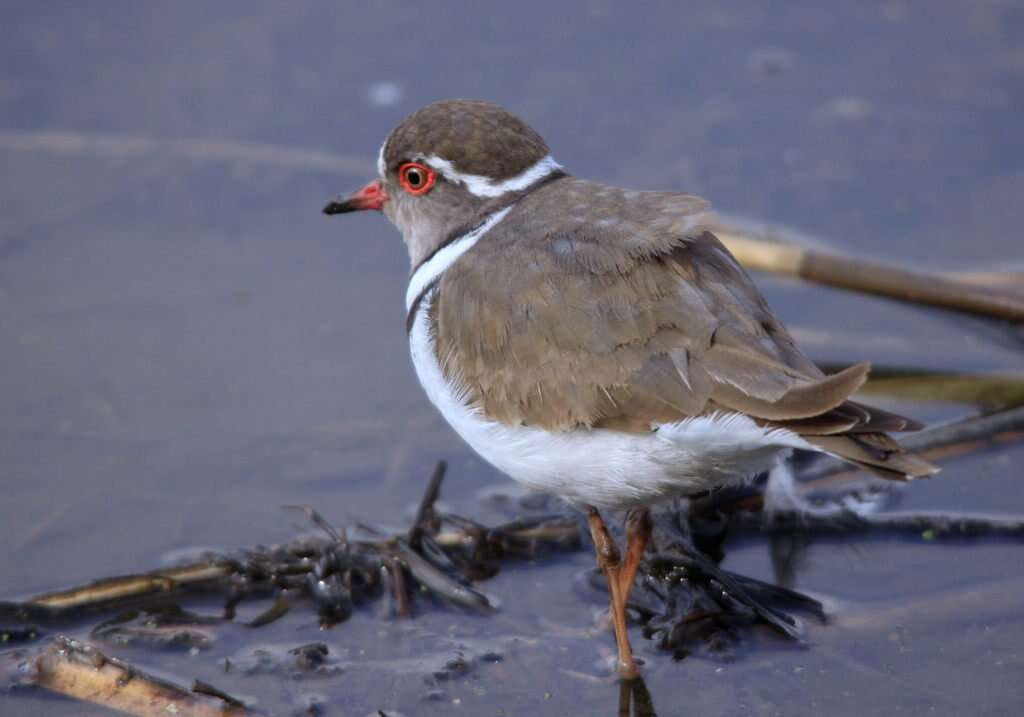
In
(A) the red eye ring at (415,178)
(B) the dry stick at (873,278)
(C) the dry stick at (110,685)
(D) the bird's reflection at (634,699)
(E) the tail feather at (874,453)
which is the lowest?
(D) the bird's reflection at (634,699)

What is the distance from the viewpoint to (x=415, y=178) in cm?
605

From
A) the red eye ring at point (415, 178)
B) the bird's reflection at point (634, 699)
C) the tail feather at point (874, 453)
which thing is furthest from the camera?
the red eye ring at point (415, 178)

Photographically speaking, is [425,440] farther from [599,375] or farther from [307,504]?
[599,375]

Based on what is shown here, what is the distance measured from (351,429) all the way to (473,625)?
5.57ft

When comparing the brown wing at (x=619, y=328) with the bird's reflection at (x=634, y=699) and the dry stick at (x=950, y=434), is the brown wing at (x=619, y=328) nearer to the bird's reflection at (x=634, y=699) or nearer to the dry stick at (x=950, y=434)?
the bird's reflection at (x=634, y=699)

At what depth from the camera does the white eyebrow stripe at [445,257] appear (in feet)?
18.7

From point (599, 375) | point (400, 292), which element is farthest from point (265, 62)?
point (599, 375)

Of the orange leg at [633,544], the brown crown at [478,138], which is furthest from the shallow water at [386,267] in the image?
the brown crown at [478,138]

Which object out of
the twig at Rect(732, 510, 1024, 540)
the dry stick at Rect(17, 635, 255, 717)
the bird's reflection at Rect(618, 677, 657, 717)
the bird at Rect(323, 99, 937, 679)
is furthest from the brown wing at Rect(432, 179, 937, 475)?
the dry stick at Rect(17, 635, 255, 717)

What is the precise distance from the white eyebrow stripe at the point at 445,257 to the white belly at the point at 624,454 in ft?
1.64

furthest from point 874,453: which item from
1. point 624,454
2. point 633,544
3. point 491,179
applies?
point 491,179

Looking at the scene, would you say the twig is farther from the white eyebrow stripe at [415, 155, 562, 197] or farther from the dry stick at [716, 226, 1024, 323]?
the white eyebrow stripe at [415, 155, 562, 197]

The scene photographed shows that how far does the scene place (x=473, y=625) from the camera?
17.8ft

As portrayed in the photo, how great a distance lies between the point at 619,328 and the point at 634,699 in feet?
4.22
